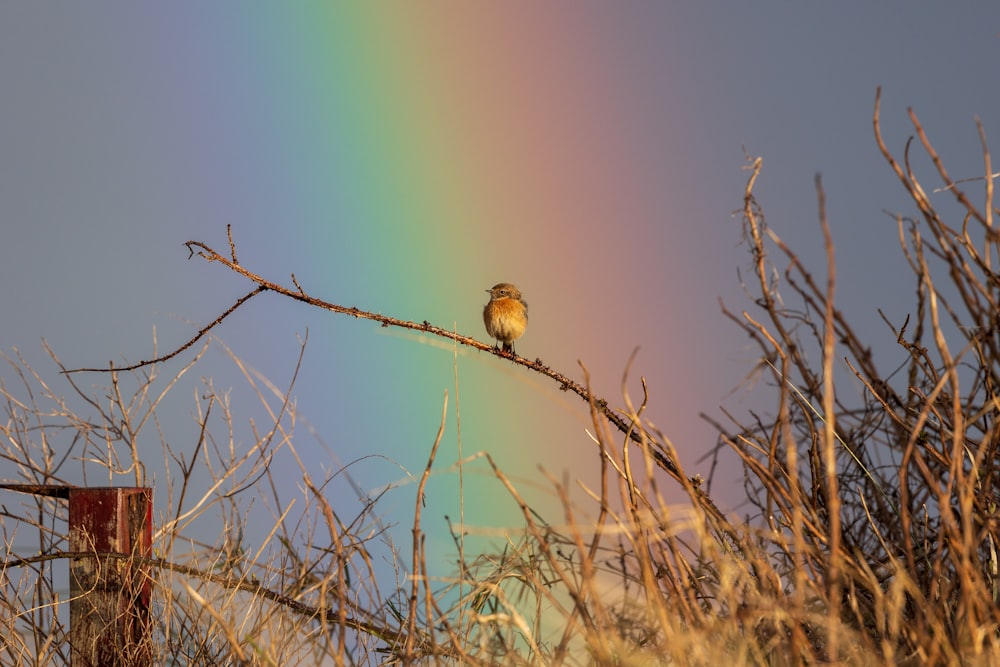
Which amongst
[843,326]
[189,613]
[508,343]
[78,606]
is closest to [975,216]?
[843,326]

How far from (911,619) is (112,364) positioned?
6.46 feet

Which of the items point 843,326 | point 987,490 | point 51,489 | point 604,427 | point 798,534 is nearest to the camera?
point 798,534

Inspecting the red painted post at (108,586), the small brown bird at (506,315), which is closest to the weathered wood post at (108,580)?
the red painted post at (108,586)

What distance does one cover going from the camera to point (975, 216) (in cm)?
134

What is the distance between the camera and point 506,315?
14.5 ft

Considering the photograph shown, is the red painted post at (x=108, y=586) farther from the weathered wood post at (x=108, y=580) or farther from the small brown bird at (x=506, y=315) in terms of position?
the small brown bird at (x=506, y=315)

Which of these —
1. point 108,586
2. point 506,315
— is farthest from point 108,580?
point 506,315

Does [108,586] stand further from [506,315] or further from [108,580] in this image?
[506,315]

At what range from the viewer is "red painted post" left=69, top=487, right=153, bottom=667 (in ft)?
8.09

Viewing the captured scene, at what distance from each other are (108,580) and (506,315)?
90.1 inches

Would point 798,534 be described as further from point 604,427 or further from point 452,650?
point 452,650

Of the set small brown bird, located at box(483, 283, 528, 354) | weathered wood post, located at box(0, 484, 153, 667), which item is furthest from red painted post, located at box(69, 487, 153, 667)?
small brown bird, located at box(483, 283, 528, 354)

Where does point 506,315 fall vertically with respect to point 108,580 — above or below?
above

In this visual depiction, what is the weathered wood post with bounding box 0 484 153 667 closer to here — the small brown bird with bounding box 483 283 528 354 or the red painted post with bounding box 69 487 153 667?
the red painted post with bounding box 69 487 153 667
